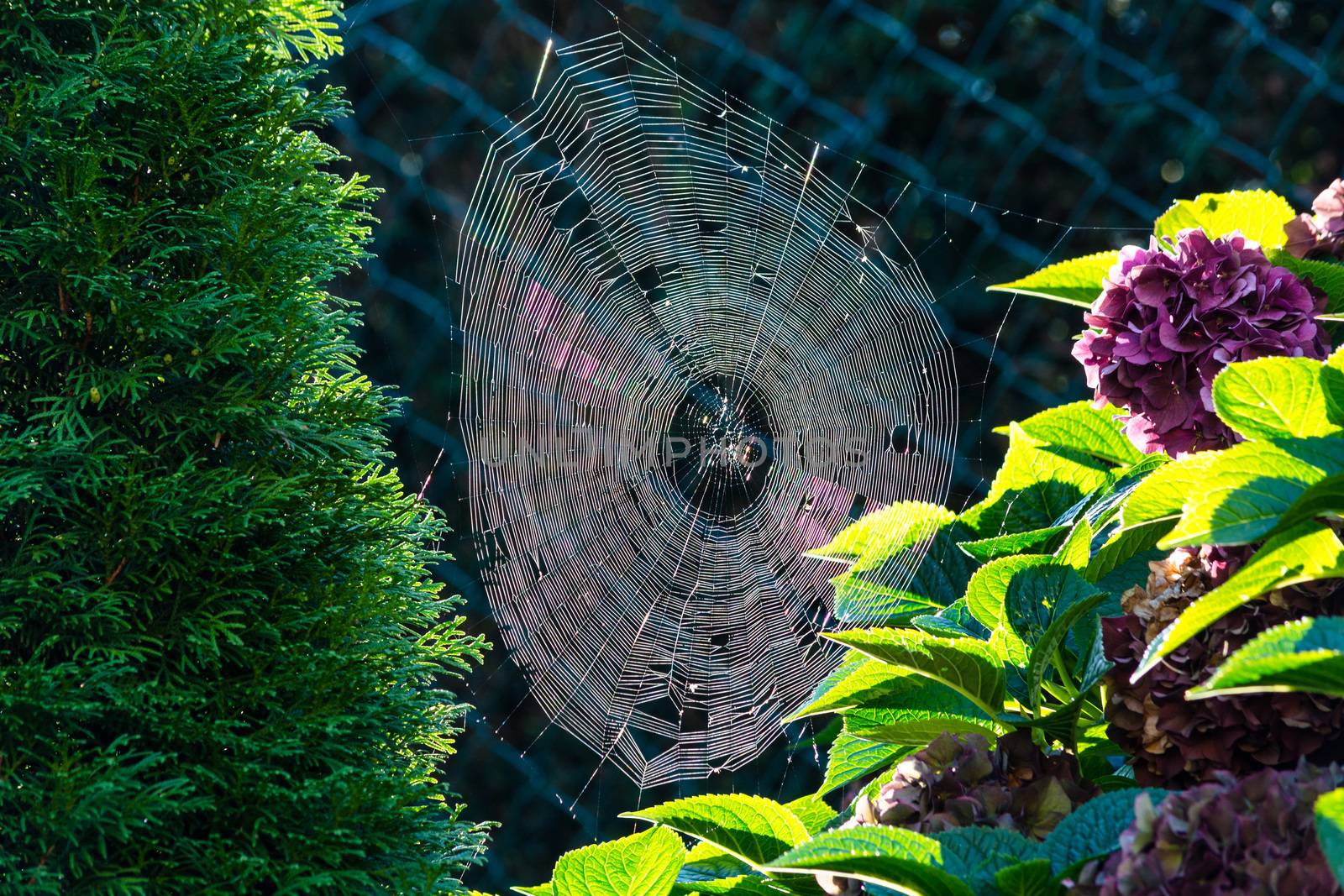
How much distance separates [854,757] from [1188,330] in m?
0.39

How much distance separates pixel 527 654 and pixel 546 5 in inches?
52.1

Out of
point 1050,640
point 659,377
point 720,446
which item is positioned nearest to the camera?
point 1050,640

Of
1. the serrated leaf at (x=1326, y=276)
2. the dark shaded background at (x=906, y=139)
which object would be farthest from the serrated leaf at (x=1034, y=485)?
the dark shaded background at (x=906, y=139)

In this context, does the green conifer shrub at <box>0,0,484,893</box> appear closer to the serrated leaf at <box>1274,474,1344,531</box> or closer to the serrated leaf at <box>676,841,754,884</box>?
the serrated leaf at <box>676,841,754,884</box>

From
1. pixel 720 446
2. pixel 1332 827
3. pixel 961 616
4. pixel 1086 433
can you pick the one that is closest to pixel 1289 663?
pixel 1332 827

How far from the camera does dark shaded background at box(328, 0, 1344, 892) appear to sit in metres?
2.31

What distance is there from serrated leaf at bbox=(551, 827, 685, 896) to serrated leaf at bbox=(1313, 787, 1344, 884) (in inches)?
17.8

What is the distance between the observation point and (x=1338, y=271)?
2.91 ft

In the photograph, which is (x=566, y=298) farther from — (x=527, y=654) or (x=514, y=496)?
→ (x=527, y=654)

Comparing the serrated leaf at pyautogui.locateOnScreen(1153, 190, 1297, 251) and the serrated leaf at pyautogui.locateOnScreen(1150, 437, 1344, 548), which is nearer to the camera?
the serrated leaf at pyautogui.locateOnScreen(1150, 437, 1344, 548)

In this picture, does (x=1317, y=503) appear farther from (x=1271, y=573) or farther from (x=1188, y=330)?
(x=1188, y=330)

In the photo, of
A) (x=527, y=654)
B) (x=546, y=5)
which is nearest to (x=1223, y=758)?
(x=527, y=654)

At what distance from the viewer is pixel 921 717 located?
83 cm

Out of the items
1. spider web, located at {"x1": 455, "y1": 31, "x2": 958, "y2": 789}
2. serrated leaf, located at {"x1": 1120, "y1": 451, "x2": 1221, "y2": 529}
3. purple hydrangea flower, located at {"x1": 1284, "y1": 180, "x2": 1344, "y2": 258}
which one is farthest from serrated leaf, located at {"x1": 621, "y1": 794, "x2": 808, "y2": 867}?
spider web, located at {"x1": 455, "y1": 31, "x2": 958, "y2": 789}
